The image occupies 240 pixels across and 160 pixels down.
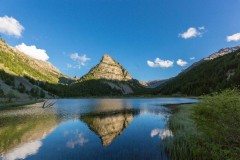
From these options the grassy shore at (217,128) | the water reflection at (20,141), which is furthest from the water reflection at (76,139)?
the grassy shore at (217,128)

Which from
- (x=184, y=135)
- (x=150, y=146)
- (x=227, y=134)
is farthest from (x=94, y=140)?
(x=227, y=134)

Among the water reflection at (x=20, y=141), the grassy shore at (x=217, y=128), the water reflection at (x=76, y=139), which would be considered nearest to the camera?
the grassy shore at (x=217, y=128)

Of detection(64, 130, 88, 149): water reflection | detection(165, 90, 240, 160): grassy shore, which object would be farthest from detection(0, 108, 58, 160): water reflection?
detection(165, 90, 240, 160): grassy shore

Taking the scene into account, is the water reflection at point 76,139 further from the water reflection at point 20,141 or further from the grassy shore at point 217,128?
the grassy shore at point 217,128

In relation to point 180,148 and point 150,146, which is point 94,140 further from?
point 180,148

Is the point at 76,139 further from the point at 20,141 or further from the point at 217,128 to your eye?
the point at 217,128

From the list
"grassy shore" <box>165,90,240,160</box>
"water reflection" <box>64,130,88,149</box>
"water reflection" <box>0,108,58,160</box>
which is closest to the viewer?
"grassy shore" <box>165,90,240,160</box>

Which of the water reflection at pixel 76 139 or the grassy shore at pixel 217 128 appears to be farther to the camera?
the water reflection at pixel 76 139

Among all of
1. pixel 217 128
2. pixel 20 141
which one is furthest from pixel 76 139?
pixel 217 128

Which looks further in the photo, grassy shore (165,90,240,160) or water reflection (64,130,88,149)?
water reflection (64,130,88,149)

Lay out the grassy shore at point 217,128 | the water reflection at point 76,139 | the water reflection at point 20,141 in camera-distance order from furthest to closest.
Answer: the water reflection at point 76,139, the water reflection at point 20,141, the grassy shore at point 217,128

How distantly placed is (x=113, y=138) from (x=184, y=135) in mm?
12243

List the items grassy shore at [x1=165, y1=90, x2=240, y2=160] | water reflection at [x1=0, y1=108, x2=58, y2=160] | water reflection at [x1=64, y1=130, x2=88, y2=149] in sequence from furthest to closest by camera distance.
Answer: water reflection at [x1=64, y1=130, x2=88, y2=149] < water reflection at [x1=0, y1=108, x2=58, y2=160] < grassy shore at [x1=165, y1=90, x2=240, y2=160]

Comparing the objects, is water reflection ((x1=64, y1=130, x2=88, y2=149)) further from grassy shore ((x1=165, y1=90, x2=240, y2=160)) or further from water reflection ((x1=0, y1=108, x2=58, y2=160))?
grassy shore ((x1=165, y1=90, x2=240, y2=160))
